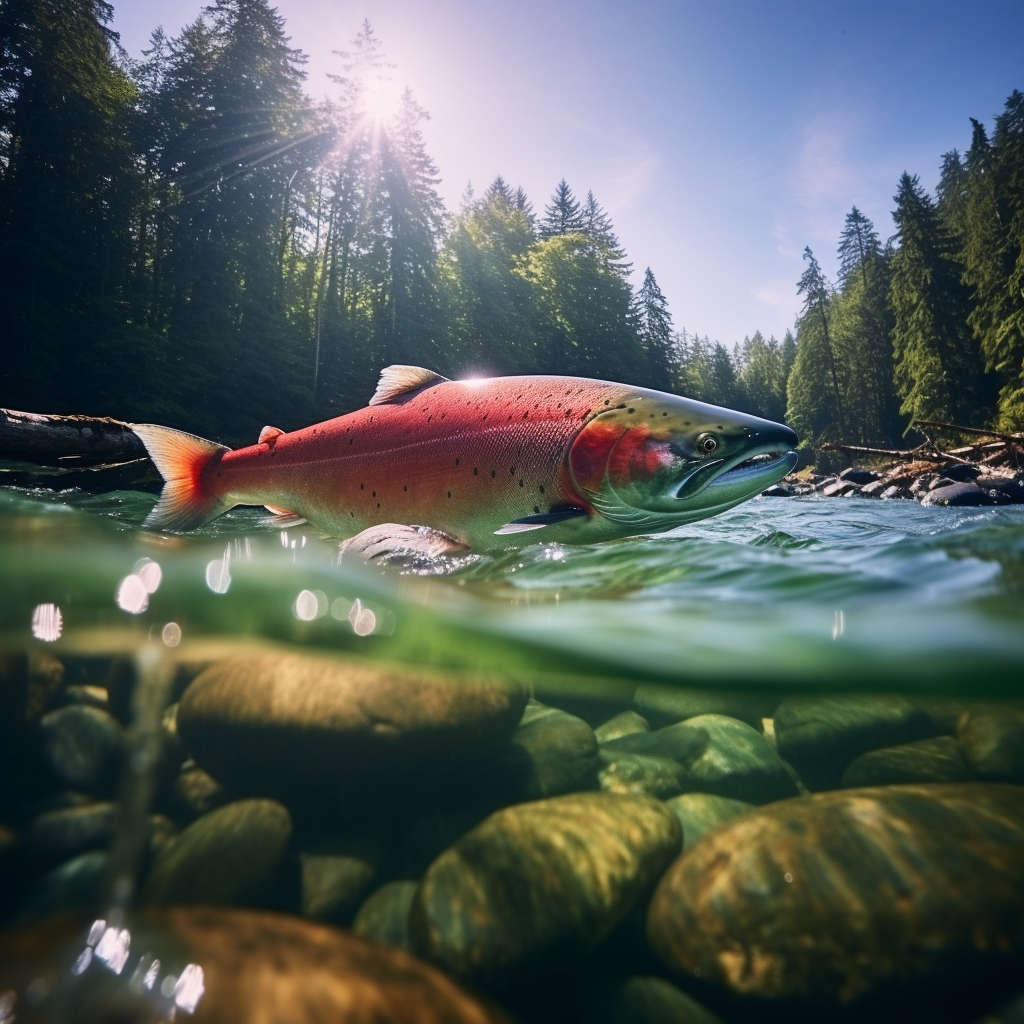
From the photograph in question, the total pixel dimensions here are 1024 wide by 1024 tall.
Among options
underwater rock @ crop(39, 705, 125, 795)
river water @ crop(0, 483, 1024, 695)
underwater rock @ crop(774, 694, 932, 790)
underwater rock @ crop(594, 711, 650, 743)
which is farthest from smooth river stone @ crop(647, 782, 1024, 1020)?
underwater rock @ crop(39, 705, 125, 795)

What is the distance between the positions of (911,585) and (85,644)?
4.14m

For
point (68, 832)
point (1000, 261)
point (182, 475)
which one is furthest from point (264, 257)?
point (1000, 261)

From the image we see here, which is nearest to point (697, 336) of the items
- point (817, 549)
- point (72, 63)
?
point (72, 63)

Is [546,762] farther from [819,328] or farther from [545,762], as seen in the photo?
[819,328]

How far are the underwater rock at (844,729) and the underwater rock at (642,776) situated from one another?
29.8 inches

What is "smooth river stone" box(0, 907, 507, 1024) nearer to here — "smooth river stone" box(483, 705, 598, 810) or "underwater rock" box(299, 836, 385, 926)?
"underwater rock" box(299, 836, 385, 926)

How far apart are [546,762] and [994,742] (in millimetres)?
2202

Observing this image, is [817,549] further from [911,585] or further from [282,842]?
[282,842]

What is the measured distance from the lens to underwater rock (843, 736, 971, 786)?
2.77m

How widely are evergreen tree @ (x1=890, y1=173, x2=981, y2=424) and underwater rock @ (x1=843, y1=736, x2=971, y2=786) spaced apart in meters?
32.1

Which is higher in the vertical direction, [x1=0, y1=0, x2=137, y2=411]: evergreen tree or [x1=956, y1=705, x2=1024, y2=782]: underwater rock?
[x1=0, y1=0, x2=137, y2=411]: evergreen tree

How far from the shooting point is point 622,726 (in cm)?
351

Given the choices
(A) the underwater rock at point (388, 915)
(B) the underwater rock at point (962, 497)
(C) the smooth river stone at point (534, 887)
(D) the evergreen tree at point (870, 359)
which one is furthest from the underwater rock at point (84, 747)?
(D) the evergreen tree at point (870, 359)

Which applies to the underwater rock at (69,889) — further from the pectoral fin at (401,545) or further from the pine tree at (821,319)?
the pine tree at (821,319)
